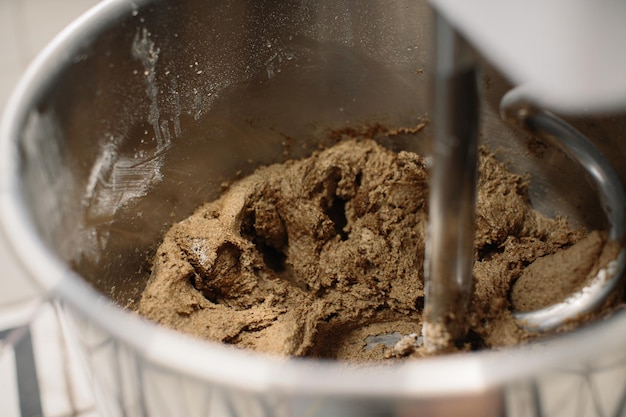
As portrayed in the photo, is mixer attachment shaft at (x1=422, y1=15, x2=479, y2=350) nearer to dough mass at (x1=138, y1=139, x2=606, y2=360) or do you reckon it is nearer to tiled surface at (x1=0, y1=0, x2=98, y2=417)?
dough mass at (x1=138, y1=139, x2=606, y2=360)

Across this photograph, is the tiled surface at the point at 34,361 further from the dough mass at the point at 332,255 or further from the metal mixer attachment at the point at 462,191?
the metal mixer attachment at the point at 462,191

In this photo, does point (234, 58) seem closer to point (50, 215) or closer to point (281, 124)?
point (281, 124)

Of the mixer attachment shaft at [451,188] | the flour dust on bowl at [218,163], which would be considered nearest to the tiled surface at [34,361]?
the flour dust on bowl at [218,163]

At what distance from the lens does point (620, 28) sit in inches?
20.2

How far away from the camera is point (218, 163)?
87 cm

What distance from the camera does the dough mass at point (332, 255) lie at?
74 cm

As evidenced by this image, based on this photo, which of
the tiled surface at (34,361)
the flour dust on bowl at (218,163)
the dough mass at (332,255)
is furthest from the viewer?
the tiled surface at (34,361)

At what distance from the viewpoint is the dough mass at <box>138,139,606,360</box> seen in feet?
2.44

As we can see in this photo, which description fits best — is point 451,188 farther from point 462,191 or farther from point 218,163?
point 218,163

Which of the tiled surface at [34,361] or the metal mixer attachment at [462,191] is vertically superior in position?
the metal mixer attachment at [462,191]

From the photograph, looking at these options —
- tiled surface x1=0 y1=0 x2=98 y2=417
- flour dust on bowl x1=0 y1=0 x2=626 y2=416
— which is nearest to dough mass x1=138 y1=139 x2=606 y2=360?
flour dust on bowl x1=0 y1=0 x2=626 y2=416

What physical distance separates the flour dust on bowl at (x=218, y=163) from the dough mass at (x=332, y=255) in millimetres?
42

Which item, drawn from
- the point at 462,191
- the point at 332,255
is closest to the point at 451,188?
the point at 462,191

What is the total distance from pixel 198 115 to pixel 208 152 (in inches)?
2.2
